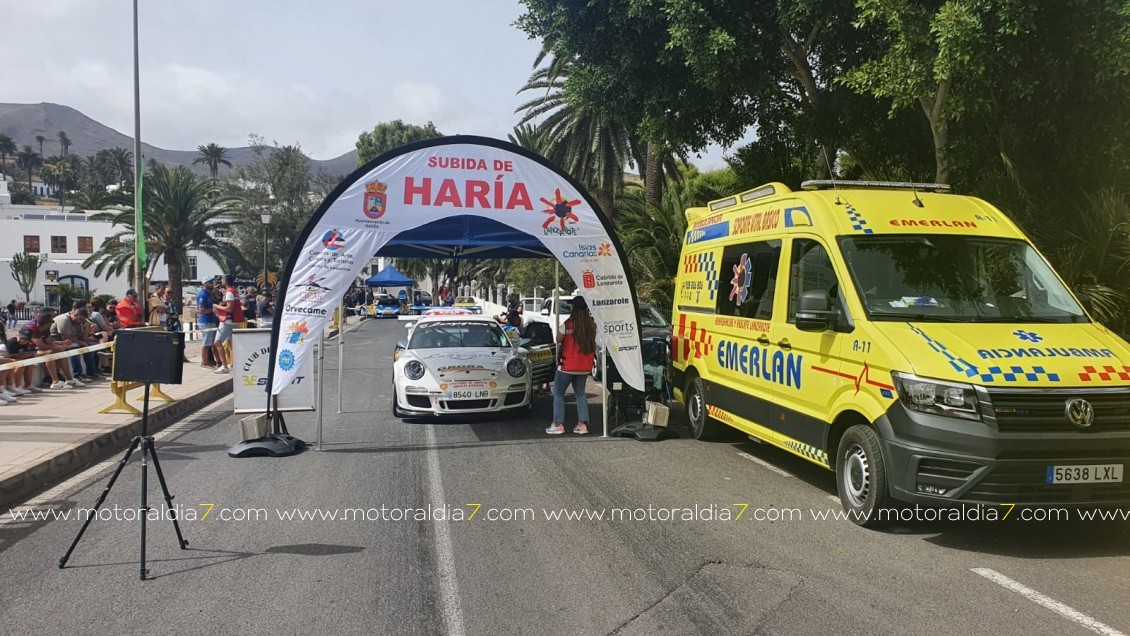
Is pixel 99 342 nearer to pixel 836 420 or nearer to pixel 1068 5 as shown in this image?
pixel 836 420

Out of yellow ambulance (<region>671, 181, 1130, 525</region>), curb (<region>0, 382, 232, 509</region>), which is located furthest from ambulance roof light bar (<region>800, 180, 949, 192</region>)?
curb (<region>0, 382, 232, 509</region>)

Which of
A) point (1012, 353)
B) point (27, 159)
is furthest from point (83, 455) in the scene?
point (27, 159)

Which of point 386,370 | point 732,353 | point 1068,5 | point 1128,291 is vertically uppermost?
point 1068,5

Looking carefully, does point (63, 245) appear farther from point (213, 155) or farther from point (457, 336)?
point (457, 336)

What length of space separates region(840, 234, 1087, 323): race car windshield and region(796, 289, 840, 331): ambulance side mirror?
11.4 inches

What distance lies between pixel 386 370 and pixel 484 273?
162 feet

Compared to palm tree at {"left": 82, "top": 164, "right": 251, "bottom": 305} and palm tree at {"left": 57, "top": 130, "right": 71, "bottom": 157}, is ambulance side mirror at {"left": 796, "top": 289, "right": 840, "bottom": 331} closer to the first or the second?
palm tree at {"left": 82, "top": 164, "right": 251, "bottom": 305}

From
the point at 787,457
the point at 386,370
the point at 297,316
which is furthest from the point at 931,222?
the point at 386,370

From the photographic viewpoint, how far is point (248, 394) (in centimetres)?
1021

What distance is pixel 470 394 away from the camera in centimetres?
1030

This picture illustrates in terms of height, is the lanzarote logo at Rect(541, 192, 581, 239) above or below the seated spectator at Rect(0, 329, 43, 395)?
above

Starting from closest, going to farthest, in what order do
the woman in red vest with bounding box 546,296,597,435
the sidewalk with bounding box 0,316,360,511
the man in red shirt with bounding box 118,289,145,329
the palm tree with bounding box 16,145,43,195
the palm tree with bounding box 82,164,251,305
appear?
1. the sidewalk with bounding box 0,316,360,511
2. the woman in red vest with bounding box 546,296,597,435
3. the man in red shirt with bounding box 118,289,145,329
4. the palm tree with bounding box 82,164,251,305
5. the palm tree with bounding box 16,145,43,195

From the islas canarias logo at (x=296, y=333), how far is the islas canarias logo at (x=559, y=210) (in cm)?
306

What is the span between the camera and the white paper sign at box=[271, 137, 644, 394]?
8820 millimetres
